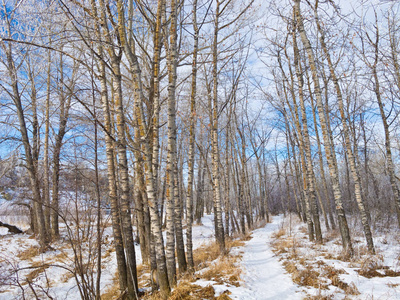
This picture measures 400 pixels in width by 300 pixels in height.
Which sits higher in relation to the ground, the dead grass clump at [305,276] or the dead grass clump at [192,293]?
the dead grass clump at [192,293]

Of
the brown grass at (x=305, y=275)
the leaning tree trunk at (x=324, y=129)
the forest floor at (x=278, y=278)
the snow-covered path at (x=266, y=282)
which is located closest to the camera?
the forest floor at (x=278, y=278)

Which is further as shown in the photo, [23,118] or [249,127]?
[249,127]

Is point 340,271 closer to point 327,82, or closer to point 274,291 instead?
point 274,291

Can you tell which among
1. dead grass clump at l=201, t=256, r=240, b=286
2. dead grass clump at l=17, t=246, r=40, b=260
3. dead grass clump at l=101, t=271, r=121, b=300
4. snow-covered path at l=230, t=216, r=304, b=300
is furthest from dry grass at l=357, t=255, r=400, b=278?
dead grass clump at l=17, t=246, r=40, b=260

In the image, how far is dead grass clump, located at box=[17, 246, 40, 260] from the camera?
31.4 ft

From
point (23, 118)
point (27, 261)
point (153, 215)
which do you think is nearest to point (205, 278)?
point (153, 215)

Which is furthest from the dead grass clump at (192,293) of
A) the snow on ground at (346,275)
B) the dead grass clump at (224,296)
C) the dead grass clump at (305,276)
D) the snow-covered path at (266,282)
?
the dead grass clump at (305,276)

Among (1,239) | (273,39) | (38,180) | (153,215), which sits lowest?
(1,239)

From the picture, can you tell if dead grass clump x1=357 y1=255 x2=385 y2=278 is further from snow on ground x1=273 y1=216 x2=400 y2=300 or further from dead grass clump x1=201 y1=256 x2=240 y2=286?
dead grass clump x1=201 y1=256 x2=240 y2=286

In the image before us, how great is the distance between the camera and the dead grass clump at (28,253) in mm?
9577

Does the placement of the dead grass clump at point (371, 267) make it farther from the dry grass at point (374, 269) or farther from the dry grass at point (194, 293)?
the dry grass at point (194, 293)

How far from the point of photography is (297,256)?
661cm

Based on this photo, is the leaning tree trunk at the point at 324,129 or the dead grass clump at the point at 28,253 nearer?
the leaning tree trunk at the point at 324,129

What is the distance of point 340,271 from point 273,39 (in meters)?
9.47
